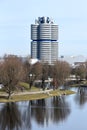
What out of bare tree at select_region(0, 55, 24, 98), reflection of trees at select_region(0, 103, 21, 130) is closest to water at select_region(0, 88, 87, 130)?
reflection of trees at select_region(0, 103, 21, 130)

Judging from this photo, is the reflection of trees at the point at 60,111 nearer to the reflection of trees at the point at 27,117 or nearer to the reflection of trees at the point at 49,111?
the reflection of trees at the point at 49,111

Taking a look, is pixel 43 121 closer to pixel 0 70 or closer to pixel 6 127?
pixel 6 127

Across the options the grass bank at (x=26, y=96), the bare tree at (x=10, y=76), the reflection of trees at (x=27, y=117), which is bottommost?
the grass bank at (x=26, y=96)

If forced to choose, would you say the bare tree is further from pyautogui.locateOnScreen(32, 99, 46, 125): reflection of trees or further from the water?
pyautogui.locateOnScreen(32, 99, 46, 125): reflection of trees

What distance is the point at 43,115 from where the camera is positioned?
147ft

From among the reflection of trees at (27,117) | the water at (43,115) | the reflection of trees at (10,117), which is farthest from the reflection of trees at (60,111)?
the reflection of trees at (10,117)

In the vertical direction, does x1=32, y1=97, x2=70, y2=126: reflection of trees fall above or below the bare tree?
below

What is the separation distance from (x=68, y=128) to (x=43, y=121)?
485 cm

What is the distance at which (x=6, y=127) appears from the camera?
36.6 m

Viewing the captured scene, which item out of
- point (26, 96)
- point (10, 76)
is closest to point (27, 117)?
point (10, 76)

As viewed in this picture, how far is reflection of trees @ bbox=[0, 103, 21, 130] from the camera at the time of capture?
3739 centimetres

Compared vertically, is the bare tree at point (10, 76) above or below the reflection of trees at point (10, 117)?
above

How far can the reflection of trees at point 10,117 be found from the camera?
123 feet

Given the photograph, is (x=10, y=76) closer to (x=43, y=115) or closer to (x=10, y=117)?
(x=43, y=115)
